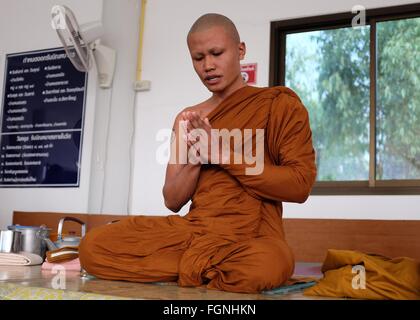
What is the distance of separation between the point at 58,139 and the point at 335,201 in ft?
7.50

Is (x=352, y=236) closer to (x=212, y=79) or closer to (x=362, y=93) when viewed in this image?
(x=362, y=93)

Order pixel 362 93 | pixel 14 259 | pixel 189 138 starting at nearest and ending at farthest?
pixel 189 138
pixel 14 259
pixel 362 93

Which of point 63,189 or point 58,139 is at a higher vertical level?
point 58,139

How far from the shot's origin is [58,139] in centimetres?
463

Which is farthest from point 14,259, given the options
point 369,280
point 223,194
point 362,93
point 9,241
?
point 362,93

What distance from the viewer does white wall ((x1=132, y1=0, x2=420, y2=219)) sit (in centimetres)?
412

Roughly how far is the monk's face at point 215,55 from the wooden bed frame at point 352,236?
6.12ft

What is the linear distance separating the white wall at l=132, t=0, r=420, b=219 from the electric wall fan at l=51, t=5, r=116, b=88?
1.10ft

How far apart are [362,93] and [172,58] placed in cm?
152

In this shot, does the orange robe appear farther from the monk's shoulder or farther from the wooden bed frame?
the wooden bed frame

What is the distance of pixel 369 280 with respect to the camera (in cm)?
185

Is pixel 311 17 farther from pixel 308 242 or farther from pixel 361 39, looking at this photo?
pixel 308 242

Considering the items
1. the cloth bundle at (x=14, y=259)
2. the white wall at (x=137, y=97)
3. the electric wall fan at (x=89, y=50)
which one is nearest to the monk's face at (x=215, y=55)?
the cloth bundle at (x=14, y=259)

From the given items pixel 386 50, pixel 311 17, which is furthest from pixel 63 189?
pixel 386 50
